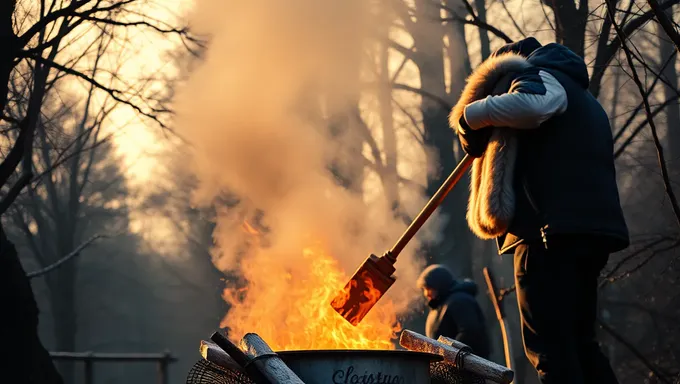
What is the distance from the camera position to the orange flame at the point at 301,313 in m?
5.09

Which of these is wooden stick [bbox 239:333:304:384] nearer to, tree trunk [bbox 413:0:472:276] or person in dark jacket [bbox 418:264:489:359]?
person in dark jacket [bbox 418:264:489:359]

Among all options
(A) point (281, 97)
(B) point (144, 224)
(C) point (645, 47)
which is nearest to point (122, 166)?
(B) point (144, 224)

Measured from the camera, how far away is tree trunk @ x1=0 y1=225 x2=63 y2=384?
8180 millimetres

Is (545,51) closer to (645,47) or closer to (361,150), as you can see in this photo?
(361,150)

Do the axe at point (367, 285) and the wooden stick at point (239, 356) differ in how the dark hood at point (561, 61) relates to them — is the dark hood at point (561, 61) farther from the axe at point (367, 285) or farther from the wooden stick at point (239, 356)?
the wooden stick at point (239, 356)

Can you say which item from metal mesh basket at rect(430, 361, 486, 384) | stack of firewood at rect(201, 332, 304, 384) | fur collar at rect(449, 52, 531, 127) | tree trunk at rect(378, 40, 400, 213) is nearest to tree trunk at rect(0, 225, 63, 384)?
metal mesh basket at rect(430, 361, 486, 384)

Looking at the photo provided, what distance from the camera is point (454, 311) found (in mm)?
9180

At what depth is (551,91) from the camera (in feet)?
13.6

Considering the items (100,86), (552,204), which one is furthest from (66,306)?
(552,204)

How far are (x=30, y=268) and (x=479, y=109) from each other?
35813mm

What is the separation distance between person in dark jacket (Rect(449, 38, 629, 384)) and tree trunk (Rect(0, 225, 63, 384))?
534 centimetres

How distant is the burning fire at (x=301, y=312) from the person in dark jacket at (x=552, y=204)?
1.14 metres

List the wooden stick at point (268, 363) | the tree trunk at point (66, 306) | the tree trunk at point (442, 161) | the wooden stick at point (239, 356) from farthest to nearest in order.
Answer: the tree trunk at point (66, 306), the tree trunk at point (442, 161), the wooden stick at point (239, 356), the wooden stick at point (268, 363)

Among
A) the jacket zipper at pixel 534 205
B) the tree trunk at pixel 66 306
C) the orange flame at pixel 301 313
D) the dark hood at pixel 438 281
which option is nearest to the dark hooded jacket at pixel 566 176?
the jacket zipper at pixel 534 205
